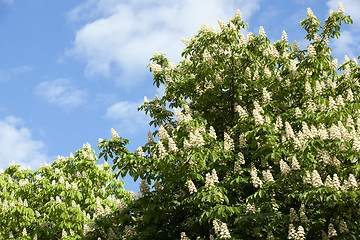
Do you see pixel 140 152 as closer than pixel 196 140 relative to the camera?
No

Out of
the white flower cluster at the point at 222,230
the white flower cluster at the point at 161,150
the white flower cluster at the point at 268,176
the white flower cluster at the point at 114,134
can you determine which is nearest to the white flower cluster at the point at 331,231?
the white flower cluster at the point at 268,176

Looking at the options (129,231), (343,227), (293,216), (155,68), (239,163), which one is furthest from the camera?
(155,68)

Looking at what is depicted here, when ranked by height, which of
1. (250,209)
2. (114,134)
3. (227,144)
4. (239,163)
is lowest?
(250,209)

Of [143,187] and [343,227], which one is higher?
[143,187]

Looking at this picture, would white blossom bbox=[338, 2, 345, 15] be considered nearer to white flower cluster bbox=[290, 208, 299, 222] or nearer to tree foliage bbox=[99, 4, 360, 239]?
tree foliage bbox=[99, 4, 360, 239]

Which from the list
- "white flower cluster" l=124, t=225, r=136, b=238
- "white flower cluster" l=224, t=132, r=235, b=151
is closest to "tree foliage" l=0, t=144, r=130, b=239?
"white flower cluster" l=124, t=225, r=136, b=238

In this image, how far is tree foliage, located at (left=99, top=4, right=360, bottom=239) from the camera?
902 cm

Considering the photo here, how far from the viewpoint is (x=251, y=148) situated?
11.0m

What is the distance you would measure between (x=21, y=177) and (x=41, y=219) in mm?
3468

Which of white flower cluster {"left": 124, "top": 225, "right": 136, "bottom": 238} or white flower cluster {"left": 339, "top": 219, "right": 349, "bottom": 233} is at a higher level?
white flower cluster {"left": 124, "top": 225, "right": 136, "bottom": 238}

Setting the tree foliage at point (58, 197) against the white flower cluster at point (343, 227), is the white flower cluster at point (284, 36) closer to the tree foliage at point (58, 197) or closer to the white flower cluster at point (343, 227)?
the white flower cluster at point (343, 227)

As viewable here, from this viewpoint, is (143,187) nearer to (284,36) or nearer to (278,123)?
(278,123)

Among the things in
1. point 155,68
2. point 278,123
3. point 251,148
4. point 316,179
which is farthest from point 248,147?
point 155,68

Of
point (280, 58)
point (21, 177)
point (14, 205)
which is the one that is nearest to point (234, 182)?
point (280, 58)
